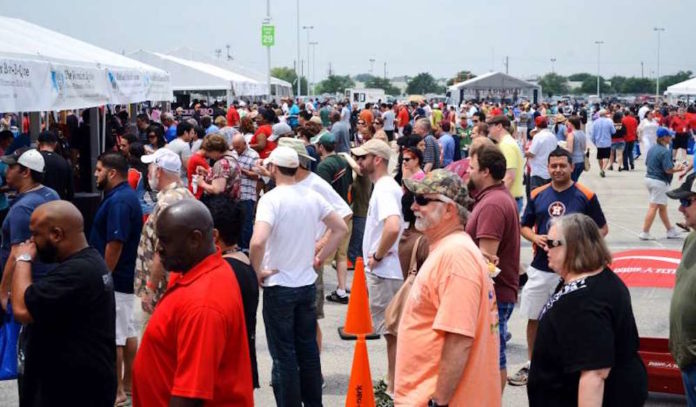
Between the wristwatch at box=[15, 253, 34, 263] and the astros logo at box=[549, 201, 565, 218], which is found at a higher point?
the astros logo at box=[549, 201, 565, 218]

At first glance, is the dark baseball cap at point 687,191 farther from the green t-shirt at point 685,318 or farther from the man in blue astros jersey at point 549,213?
the man in blue astros jersey at point 549,213

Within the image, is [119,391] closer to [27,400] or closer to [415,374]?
[27,400]

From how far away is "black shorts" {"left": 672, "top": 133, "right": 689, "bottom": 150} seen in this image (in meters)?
28.6

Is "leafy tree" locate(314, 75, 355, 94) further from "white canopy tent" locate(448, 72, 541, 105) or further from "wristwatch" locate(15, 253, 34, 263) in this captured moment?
"wristwatch" locate(15, 253, 34, 263)

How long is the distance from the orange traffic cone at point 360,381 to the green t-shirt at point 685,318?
2.17 meters

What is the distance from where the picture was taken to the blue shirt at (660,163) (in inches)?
525

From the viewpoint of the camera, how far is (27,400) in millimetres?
4164

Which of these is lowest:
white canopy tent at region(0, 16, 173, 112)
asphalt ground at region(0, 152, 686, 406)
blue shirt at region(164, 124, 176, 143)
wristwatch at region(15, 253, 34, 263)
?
asphalt ground at region(0, 152, 686, 406)

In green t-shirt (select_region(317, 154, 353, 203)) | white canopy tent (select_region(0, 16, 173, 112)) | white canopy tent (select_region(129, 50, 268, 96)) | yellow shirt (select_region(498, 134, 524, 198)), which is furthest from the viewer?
white canopy tent (select_region(129, 50, 268, 96))

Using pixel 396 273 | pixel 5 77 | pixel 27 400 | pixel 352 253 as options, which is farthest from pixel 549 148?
pixel 27 400

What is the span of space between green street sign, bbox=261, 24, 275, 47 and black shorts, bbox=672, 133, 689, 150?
56.2ft

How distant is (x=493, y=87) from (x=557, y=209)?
60.6 m

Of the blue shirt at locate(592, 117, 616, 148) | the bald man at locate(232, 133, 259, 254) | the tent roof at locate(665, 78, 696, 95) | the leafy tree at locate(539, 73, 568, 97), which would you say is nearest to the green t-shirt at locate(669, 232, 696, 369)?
the bald man at locate(232, 133, 259, 254)

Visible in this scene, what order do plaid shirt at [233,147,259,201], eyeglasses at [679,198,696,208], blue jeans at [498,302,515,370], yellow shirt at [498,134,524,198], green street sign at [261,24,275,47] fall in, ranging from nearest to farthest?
1. eyeglasses at [679,198,696,208]
2. blue jeans at [498,302,515,370]
3. yellow shirt at [498,134,524,198]
4. plaid shirt at [233,147,259,201]
5. green street sign at [261,24,275,47]
